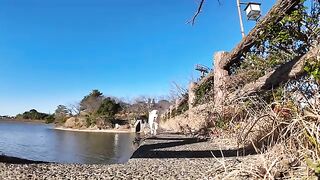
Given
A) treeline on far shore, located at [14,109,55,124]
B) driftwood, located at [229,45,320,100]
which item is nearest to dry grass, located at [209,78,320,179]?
driftwood, located at [229,45,320,100]

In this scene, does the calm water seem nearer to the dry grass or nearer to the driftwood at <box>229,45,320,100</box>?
the driftwood at <box>229,45,320,100</box>

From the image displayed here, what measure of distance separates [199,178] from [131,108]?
41.9 m

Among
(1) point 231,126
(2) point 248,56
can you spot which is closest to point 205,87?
(2) point 248,56

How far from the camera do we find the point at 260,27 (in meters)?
6.11

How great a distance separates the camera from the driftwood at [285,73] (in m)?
4.61

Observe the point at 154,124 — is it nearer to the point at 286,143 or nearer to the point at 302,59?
the point at 302,59

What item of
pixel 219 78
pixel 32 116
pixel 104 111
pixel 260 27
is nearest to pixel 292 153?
pixel 260 27

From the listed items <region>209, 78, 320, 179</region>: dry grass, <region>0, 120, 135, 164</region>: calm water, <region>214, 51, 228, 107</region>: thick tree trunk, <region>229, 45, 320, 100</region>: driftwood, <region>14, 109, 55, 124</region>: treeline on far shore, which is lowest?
<region>0, 120, 135, 164</region>: calm water

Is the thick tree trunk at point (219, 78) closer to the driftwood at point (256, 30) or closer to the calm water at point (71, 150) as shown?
the driftwood at point (256, 30)

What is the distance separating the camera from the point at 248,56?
25.0 ft

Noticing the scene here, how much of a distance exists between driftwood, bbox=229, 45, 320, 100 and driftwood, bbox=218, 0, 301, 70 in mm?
861

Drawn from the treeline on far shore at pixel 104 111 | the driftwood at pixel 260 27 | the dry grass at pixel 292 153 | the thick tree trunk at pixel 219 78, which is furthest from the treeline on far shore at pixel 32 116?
the dry grass at pixel 292 153

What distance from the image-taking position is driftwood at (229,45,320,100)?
4.61 metres

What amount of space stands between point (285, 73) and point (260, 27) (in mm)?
1191
